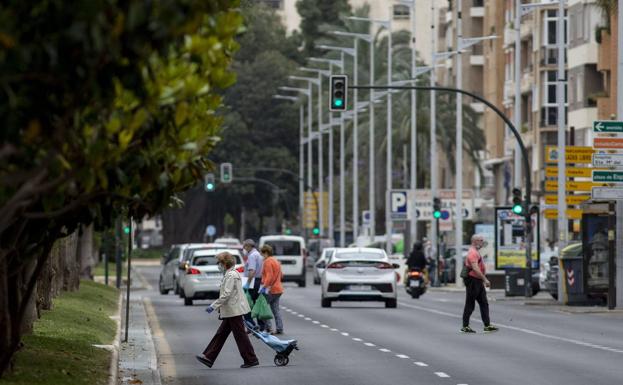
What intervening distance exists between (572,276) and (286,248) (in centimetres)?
2473

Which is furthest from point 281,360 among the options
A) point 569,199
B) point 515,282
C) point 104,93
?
point 569,199

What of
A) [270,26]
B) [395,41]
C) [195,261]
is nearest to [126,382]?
[195,261]

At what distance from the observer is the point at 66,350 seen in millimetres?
22438

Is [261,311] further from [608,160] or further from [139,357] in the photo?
[608,160]

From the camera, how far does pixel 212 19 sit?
12008 millimetres

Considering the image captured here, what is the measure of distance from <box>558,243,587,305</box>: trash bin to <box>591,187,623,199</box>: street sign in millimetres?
5185

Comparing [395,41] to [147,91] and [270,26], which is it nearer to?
[270,26]

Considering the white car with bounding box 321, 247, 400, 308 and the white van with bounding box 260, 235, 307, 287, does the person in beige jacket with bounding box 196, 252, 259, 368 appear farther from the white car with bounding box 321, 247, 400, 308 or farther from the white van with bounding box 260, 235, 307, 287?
the white van with bounding box 260, 235, 307, 287

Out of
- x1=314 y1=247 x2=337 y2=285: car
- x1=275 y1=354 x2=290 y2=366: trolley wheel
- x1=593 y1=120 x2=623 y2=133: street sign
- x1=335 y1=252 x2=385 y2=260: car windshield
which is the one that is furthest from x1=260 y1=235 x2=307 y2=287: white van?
x1=275 y1=354 x2=290 y2=366: trolley wheel

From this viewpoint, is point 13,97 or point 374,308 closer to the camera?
point 13,97

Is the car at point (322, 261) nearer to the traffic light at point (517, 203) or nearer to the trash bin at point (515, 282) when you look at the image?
the trash bin at point (515, 282)

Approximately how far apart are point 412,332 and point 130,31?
23.5 meters

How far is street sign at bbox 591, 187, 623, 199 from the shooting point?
42.4 metres

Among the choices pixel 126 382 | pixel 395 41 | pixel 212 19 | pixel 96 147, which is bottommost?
pixel 126 382
